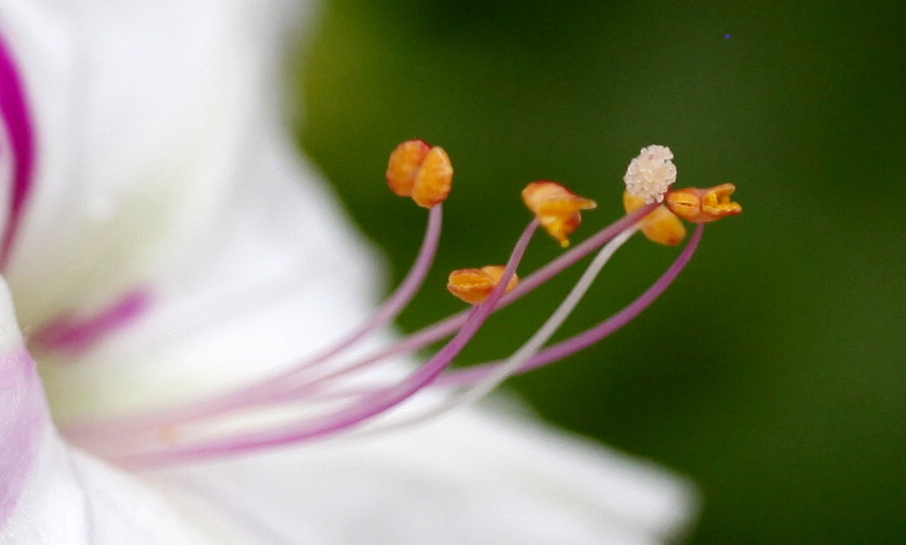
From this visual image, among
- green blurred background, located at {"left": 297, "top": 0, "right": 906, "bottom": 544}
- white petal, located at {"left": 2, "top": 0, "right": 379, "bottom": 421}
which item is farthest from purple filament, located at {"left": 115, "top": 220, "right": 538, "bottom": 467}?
green blurred background, located at {"left": 297, "top": 0, "right": 906, "bottom": 544}

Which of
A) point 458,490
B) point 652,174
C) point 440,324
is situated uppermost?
point 652,174

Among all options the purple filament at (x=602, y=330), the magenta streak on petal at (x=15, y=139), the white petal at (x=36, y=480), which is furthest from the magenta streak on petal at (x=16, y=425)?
the purple filament at (x=602, y=330)

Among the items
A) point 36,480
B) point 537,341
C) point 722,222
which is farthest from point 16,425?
point 722,222

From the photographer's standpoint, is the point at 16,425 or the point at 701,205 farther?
the point at 701,205

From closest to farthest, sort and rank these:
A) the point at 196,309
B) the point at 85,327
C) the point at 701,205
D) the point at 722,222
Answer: the point at 701,205 < the point at 85,327 < the point at 196,309 < the point at 722,222

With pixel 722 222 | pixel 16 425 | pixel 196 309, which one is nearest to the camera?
pixel 16 425

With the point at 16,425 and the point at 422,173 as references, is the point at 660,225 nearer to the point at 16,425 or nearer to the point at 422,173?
the point at 422,173
